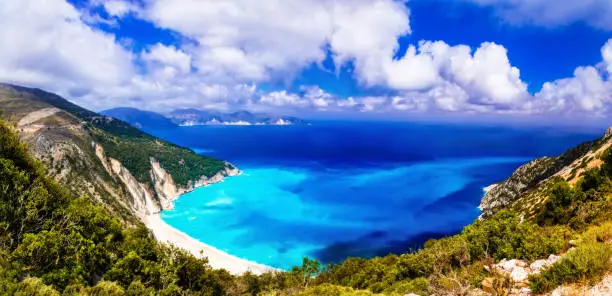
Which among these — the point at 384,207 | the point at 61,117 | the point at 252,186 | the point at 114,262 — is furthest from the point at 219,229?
the point at 61,117

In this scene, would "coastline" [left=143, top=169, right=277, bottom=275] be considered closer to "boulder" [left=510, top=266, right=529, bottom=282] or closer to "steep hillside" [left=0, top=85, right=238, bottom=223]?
"steep hillside" [left=0, top=85, right=238, bottom=223]

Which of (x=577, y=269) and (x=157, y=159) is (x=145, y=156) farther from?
(x=577, y=269)

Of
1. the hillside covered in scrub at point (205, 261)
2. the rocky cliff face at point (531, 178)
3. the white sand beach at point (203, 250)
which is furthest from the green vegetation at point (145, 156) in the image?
the rocky cliff face at point (531, 178)

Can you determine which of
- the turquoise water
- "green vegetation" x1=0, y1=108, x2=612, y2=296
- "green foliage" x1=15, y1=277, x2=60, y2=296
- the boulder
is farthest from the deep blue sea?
"green foliage" x1=15, y1=277, x2=60, y2=296

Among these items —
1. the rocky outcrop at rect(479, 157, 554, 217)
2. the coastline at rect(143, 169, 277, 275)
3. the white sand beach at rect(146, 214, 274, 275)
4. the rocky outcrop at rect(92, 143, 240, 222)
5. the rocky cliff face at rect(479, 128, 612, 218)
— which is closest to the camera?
the coastline at rect(143, 169, 277, 275)

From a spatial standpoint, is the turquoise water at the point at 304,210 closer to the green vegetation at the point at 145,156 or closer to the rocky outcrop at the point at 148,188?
the rocky outcrop at the point at 148,188

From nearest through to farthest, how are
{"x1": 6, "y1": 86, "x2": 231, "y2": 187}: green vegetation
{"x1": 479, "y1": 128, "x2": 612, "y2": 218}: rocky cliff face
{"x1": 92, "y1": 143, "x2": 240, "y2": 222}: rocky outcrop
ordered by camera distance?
1. {"x1": 479, "y1": 128, "x2": 612, "y2": 218}: rocky cliff face
2. {"x1": 92, "y1": 143, "x2": 240, "y2": 222}: rocky outcrop
3. {"x1": 6, "y1": 86, "x2": 231, "y2": 187}: green vegetation

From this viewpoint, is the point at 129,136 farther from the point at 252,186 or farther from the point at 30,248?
the point at 30,248
